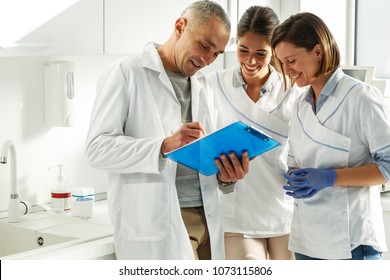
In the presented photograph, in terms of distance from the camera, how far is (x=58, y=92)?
2.65m

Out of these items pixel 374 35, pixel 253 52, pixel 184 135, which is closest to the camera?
pixel 184 135

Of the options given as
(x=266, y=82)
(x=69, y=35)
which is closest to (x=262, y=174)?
(x=266, y=82)

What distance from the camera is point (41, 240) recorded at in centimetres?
235

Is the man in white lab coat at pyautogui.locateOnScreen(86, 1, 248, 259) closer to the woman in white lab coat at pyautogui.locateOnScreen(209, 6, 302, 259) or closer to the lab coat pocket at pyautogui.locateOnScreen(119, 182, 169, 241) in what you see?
the lab coat pocket at pyautogui.locateOnScreen(119, 182, 169, 241)

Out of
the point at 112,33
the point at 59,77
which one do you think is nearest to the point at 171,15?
the point at 112,33

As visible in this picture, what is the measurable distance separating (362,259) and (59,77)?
129 centimetres

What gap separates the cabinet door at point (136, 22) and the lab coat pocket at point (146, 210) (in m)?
0.64

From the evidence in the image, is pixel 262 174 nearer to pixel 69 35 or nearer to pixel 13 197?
pixel 69 35

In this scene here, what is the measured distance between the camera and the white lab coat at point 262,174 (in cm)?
230

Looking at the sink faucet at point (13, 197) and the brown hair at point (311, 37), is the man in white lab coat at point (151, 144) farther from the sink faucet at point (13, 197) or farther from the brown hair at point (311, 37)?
the sink faucet at point (13, 197)

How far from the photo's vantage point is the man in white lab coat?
6.30 ft

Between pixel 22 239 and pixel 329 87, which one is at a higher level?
pixel 329 87

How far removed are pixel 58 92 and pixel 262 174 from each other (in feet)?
2.80
